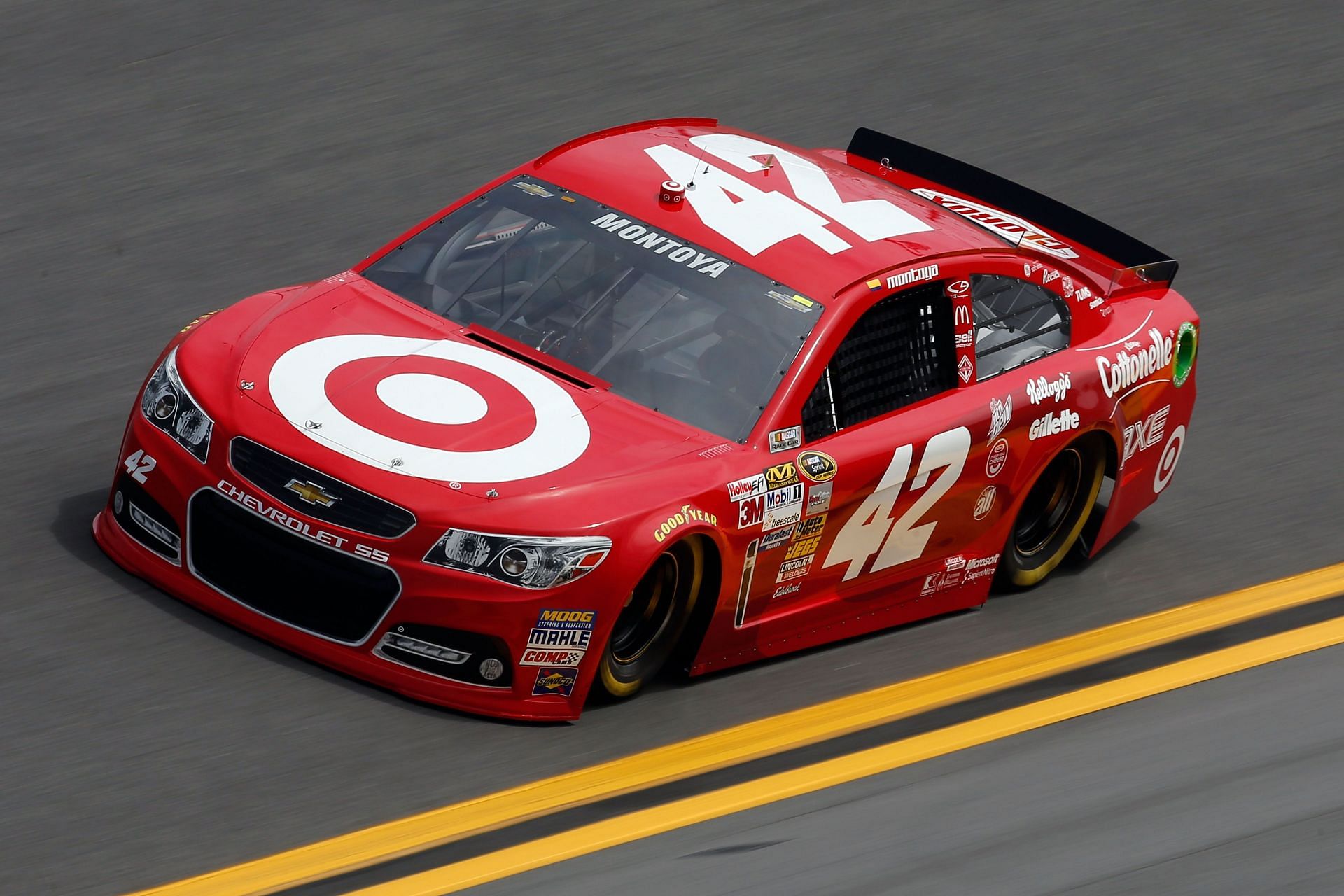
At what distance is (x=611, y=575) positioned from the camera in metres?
5.31

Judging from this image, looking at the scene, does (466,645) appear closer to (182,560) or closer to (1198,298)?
(182,560)

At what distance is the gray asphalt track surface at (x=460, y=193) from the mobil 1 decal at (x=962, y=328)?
922 millimetres

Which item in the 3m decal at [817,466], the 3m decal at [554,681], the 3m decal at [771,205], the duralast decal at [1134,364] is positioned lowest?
the 3m decal at [554,681]

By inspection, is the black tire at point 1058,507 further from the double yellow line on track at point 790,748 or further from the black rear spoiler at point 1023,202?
the black rear spoiler at point 1023,202

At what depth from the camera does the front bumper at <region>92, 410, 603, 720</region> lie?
5266 mm

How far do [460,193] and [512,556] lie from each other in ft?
15.3

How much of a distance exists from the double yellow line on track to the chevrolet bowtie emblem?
947 mm

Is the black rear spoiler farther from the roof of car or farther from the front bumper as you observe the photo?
the front bumper

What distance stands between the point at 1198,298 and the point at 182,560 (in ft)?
18.6

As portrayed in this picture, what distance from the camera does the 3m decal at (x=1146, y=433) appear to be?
7180 mm

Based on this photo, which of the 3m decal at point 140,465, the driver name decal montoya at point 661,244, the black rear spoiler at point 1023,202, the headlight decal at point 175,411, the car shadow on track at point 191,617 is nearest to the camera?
the car shadow on track at point 191,617

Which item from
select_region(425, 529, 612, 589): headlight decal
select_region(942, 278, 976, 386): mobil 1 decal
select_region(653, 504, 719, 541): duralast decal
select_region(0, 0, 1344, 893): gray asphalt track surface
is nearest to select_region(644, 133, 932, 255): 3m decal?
select_region(942, 278, 976, 386): mobil 1 decal

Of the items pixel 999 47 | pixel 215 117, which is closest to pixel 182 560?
pixel 215 117

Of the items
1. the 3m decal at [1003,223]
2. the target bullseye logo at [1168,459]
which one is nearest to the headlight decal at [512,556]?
the 3m decal at [1003,223]
